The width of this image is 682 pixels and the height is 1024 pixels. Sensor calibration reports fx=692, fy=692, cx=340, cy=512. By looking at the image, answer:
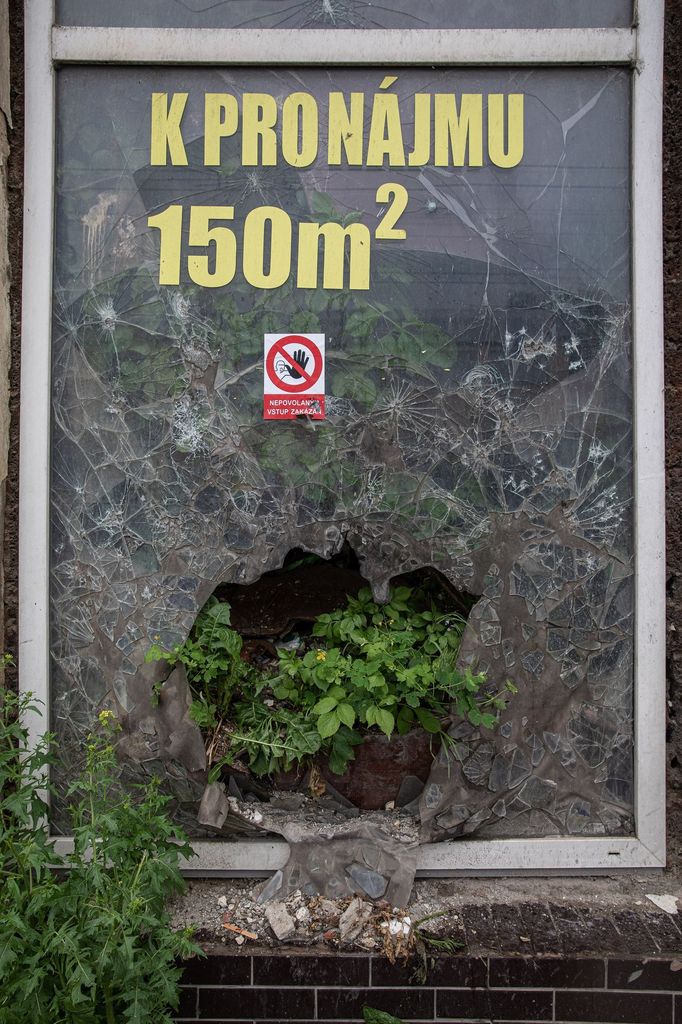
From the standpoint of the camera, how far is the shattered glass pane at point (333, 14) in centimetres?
256

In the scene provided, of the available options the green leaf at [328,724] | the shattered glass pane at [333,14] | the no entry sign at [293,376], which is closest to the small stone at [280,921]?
the green leaf at [328,724]

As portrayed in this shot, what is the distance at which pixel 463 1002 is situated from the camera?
2.32 metres

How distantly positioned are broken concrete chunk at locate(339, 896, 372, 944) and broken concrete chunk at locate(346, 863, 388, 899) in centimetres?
4

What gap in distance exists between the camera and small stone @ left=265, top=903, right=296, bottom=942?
2.38 m

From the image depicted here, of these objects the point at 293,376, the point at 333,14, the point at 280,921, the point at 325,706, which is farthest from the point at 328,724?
the point at 333,14

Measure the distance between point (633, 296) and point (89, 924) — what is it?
8.88ft

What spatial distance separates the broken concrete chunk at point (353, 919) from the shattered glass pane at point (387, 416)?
0.45m

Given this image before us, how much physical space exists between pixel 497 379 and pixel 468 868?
1852 mm

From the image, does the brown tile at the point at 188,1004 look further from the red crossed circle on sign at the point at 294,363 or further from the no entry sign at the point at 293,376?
the red crossed circle on sign at the point at 294,363

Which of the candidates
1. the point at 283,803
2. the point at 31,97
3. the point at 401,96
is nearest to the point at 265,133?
the point at 401,96

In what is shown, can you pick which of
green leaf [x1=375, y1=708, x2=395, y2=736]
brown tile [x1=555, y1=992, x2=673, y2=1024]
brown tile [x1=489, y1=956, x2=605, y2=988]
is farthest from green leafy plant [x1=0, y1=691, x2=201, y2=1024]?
brown tile [x1=555, y1=992, x2=673, y2=1024]

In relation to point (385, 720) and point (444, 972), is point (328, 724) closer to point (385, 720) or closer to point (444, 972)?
point (385, 720)

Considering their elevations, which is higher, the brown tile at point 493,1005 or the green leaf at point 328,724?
the green leaf at point 328,724

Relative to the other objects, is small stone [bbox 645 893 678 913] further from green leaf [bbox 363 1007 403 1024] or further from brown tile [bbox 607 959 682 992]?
green leaf [bbox 363 1007 403 1024]
